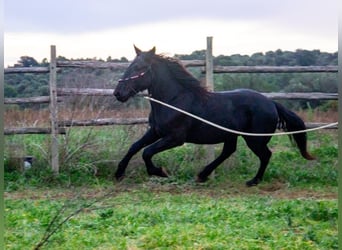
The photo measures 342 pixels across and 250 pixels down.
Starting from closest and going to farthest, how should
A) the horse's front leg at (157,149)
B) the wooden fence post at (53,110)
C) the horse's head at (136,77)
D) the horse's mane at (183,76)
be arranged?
the horse's front leg at (157,149)
the horse's head at (136,77)
the horse's mane at (183,76)
the wooden fence post at (53,110)

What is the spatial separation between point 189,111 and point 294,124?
6.26ft

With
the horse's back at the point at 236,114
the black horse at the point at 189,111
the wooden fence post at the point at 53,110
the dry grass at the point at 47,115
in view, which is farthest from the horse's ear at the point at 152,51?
the wooden fence post at the point at 53,110

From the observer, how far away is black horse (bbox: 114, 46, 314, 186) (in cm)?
1073

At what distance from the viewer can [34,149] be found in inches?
478

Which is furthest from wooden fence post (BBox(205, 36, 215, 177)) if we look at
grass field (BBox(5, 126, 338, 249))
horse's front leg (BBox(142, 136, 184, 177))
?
horse's front leg (BBox(142, 136, 184, 177))

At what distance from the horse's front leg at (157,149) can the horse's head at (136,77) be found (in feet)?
2.93

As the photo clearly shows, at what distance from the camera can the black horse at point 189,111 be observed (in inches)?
422

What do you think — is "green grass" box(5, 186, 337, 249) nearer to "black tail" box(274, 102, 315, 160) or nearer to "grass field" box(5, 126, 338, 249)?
"grass field" box(5, 126, 338, 249)

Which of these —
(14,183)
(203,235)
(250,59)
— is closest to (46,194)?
(14,183)

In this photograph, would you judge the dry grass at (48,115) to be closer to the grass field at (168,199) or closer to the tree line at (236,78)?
the grass field at (168,199)

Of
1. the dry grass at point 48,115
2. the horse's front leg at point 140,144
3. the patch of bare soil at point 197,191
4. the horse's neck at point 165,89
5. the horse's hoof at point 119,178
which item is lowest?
the patch of bare soil at point 197,191

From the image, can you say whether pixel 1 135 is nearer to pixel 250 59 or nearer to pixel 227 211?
pixel 227 211

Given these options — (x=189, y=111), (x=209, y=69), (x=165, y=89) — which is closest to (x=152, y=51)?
(x=165, y=89)

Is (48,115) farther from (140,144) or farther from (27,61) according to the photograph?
(27,61)
